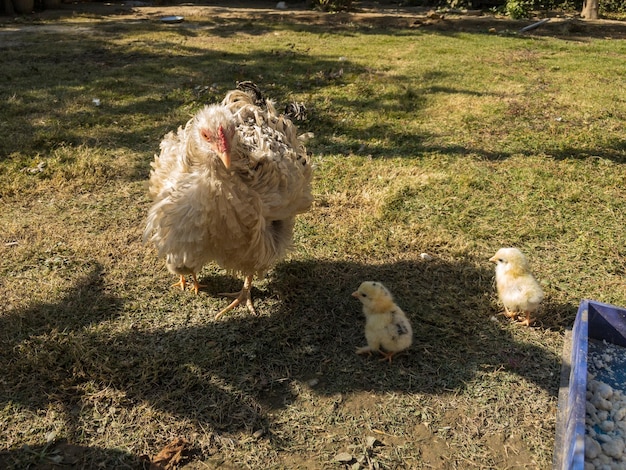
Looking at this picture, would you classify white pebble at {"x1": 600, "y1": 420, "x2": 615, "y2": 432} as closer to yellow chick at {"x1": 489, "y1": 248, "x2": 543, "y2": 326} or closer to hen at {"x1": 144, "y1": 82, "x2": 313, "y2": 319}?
yellow chick at {"x1": 489, "y1": 248, "x2": 543, "y2": 326}

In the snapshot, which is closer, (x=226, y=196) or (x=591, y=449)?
(x=591, y=449)

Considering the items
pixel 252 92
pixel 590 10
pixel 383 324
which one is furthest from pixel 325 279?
pixel 590 10

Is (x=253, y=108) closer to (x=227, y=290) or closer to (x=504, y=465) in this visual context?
(x=227, y=290)

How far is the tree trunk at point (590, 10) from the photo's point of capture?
12.4 m

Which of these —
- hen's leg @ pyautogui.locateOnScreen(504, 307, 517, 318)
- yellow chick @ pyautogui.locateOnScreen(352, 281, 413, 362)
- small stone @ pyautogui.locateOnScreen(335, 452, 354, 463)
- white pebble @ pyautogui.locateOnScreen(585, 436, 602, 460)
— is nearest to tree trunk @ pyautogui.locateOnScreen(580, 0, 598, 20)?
hen's leg @ pyautogui.locateOnScreen(504, 307, 517, 318)

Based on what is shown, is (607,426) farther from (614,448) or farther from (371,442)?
(371,442)

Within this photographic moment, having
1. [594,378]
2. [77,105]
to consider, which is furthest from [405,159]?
[77,105]

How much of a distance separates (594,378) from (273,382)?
192 cm

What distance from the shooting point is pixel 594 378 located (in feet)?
9.50

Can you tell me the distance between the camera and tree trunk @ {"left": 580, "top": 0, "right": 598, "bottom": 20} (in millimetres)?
12438

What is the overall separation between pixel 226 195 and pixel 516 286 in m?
1.99

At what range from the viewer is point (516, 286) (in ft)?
10.6

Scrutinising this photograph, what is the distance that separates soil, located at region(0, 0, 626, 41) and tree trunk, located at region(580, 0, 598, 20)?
0.87 feet

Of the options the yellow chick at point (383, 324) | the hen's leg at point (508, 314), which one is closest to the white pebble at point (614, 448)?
the hen's leg at point (508, 314)
